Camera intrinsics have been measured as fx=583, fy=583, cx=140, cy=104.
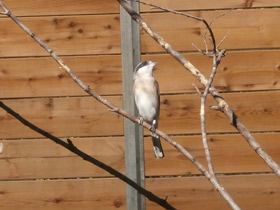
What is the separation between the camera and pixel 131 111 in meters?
3.48

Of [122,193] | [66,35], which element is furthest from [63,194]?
[66,35]

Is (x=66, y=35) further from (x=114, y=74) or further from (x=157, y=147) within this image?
(x=157, y=147)

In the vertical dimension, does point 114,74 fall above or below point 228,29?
below

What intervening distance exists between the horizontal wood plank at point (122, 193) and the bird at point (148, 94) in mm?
294

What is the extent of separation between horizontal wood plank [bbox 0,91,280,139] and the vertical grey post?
0.07 meters

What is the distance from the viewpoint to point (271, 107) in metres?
3.46

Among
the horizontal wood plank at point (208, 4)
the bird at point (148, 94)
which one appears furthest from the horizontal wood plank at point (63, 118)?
the horizontal wood plank at point (208, 4)

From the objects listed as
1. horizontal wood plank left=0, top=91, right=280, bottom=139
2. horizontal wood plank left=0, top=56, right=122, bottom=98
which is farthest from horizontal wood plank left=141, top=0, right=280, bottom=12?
horizontal wood plank left=0, top=91, right=280, bottom=139

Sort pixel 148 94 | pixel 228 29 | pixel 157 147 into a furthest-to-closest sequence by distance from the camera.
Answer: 1. pixel 228 29
2. pixel 157 147
3. pixel 148 94

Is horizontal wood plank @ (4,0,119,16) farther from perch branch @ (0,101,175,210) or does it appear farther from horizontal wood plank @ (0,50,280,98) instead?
perch branch @ (0,101,175,210)

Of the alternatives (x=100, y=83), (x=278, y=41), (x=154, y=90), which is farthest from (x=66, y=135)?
(x=278, y=41)

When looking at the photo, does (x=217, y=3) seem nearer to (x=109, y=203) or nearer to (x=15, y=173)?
(x=109, y=203)

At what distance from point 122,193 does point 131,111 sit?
501 mm

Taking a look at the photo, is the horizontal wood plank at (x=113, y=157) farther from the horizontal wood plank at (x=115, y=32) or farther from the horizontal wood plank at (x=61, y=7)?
the horizontal wood plank at (x=61, y=7)
